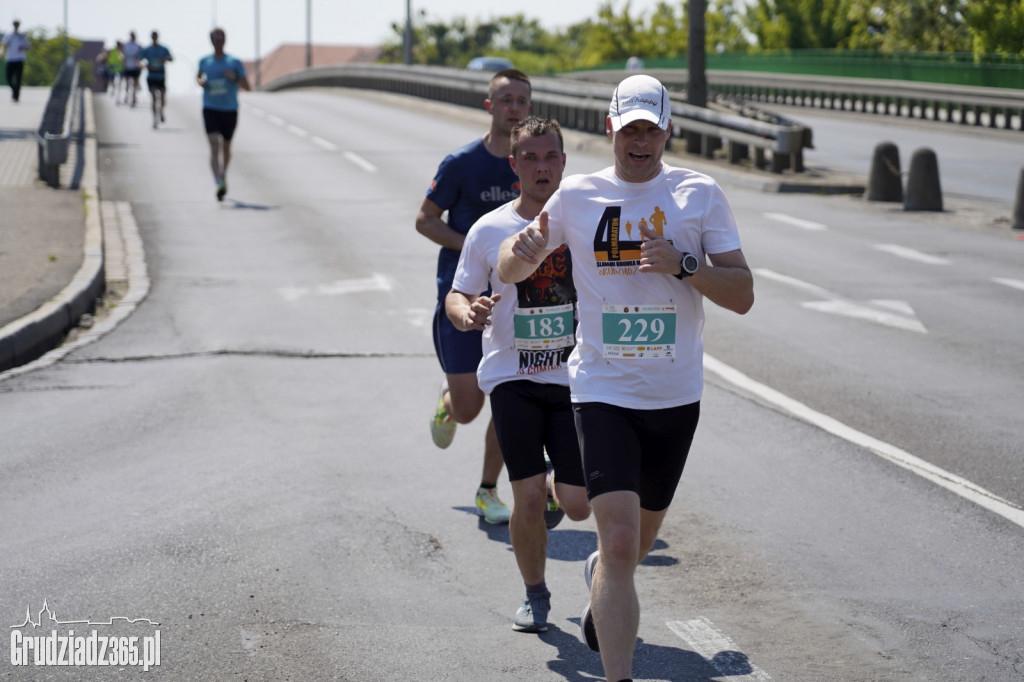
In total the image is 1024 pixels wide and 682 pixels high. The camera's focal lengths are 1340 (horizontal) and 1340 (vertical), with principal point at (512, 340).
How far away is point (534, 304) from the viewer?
544cm

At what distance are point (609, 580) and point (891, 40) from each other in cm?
5371

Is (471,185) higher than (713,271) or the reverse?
higher

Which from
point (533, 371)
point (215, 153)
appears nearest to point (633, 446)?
point (533, 371)

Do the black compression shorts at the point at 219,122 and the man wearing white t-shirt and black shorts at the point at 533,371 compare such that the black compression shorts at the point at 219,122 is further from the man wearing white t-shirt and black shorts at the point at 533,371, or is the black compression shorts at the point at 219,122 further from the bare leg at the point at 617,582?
the bare leg at the point at 617,582

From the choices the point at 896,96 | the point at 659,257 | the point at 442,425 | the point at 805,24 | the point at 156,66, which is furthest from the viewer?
the point at 805,24

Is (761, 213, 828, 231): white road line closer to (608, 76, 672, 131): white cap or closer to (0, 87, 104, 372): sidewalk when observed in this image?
(0, 87, 104, 372): sidewalk

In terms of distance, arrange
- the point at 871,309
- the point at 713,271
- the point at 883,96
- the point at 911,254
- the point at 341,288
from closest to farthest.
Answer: the point at 713,271 < the point at 871,309 < the point at 341,288 < the point at 911,254 < the point at 883,96

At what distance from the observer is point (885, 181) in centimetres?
2070

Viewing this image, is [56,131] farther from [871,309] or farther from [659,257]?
Result: [659,257]

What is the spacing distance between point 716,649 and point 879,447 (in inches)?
131

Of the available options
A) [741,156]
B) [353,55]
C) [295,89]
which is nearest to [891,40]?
[295,89]

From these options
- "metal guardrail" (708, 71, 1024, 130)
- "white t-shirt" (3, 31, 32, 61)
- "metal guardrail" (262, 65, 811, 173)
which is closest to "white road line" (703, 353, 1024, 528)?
"metal guardrail" (262, 65, 811, 173)

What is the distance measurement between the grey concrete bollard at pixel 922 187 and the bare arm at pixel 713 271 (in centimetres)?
1554

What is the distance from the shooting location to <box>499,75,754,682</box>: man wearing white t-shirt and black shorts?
455 cm
